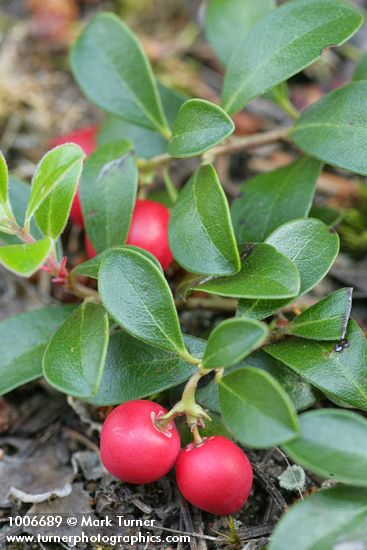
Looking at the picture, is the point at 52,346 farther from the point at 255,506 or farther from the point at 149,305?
the point at 255,506

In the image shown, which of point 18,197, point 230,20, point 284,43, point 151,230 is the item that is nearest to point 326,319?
point 151,230

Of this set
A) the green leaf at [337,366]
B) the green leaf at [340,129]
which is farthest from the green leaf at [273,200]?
the green leaf at [337,366]

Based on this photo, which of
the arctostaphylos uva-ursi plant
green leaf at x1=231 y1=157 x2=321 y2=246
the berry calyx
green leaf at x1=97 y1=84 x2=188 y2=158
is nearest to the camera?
the arctostaphylos uva-ursi plant

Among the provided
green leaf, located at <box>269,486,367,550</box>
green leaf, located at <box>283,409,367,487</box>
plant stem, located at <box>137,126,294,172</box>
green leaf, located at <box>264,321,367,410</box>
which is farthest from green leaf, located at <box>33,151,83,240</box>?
green leaf, located at <box>269,486,367,550</box>

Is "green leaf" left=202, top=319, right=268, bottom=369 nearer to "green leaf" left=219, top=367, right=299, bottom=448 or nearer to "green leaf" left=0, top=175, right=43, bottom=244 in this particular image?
"green leaf" left=219, top=367, right=299, bottom=448

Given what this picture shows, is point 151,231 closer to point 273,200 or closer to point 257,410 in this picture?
point 273,200
